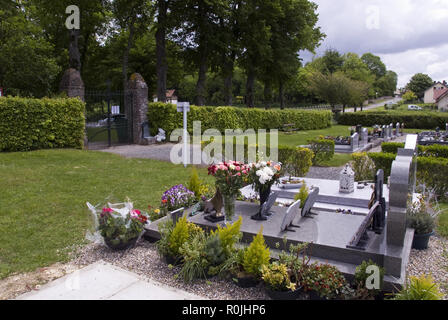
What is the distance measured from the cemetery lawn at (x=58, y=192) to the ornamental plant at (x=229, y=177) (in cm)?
186

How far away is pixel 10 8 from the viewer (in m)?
16.9

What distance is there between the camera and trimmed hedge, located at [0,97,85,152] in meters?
13.5

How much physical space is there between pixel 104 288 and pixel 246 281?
5.87 ft

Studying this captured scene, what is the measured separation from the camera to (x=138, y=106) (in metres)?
18.6

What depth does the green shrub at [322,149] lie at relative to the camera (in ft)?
45.2

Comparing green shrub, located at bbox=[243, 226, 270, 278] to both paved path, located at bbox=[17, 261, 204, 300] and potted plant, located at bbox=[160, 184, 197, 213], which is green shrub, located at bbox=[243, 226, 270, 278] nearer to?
paved path, located at bbox=[17, 261, 204, 300]

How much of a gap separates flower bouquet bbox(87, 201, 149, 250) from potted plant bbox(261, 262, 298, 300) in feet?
7.88

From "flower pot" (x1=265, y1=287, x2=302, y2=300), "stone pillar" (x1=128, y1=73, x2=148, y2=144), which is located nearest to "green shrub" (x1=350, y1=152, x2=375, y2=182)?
"flower pot" (x1=265, y1=287, x2=302, y2=300)

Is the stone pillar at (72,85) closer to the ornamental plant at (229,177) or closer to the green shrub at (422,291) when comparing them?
the ornamental plant at (229,177)

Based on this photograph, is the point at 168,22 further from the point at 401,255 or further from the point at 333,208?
the point at 401,255

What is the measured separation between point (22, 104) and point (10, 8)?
6.57 metres

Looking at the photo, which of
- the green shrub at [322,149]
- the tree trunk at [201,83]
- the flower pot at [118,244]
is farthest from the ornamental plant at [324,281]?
the tree trunk at [201,83]
